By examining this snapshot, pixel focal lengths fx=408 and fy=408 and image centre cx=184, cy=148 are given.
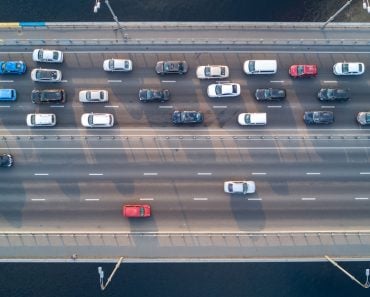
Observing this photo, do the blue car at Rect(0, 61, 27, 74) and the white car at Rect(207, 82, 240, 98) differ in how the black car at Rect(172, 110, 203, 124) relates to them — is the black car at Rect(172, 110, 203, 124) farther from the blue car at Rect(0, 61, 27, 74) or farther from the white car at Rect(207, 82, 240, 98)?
the blue car at Rect(0, 61, 27, 74)

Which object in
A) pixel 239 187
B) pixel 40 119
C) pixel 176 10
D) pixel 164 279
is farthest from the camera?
pixel 176 10

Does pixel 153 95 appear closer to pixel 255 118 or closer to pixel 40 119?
pixel 255 118

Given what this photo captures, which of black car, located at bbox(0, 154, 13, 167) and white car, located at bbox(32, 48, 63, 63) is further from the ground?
white car, located at bbox(32, 48, 63, 63)

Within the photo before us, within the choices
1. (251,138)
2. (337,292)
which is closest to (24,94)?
(251,138)

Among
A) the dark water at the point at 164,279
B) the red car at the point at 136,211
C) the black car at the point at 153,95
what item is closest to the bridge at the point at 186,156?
the black car at the point at 153,95

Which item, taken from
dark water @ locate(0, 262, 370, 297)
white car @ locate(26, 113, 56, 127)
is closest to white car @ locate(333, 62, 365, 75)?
dark water @ locate(0, 262, 370, 297)

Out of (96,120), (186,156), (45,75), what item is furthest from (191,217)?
(45,75)
